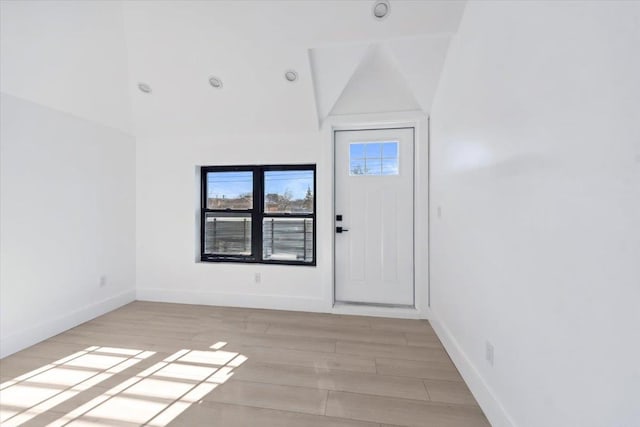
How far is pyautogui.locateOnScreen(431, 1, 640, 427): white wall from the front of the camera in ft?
2.42

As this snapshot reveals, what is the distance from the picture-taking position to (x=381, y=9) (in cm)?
204

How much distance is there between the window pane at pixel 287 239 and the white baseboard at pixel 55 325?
5.88 ft

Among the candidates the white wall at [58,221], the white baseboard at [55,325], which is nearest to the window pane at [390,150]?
the white wall at [58,221]

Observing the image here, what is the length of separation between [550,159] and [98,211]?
3.83m

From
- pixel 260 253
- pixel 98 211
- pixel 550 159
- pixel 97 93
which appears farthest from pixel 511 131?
pixel 98 211

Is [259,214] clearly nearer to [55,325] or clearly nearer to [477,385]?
[55,325]

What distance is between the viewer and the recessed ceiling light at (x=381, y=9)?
1996 mm

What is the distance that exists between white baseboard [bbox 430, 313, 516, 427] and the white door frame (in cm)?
58

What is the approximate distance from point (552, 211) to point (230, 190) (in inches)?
123

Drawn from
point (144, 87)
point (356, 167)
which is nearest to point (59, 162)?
point (144, 87)

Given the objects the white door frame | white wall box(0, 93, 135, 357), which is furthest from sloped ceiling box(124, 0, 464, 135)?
white wall box(0, 93, 135, 357)

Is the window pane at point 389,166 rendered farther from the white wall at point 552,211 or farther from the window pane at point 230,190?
the window pane at point 230,190

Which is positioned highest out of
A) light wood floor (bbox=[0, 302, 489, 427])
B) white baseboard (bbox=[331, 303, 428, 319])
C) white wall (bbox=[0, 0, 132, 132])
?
white wall (bbox=[0, 0, 132, 132])

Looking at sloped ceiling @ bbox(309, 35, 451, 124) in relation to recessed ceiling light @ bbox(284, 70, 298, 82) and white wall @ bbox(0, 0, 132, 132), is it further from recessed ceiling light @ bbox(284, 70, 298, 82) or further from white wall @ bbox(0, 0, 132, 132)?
white wall @ bbox(0, 0, 132, 132)
